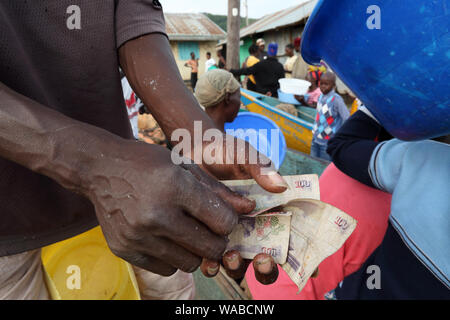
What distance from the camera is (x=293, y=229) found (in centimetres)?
96

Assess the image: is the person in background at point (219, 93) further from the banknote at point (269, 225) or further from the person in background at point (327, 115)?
the person in background at point (327, 115)

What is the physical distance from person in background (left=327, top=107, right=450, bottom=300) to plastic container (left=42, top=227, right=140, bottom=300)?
991mm

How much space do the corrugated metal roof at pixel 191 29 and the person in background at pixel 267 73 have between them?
10.9m

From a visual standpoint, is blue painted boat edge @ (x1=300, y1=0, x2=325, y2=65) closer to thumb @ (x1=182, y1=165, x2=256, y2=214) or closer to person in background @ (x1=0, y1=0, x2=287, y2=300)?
person in background @ (x1=0, y1=0, x2=287, y2=300)

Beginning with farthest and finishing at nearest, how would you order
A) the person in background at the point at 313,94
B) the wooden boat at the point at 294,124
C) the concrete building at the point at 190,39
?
the concrete building at the point at 190,39
the person in background at the point at 313,94
the wooden boat at the point at 294,124

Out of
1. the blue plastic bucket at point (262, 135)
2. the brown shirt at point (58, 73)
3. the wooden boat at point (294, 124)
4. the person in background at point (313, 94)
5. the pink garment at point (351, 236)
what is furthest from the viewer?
the person in background at point (313, 94)

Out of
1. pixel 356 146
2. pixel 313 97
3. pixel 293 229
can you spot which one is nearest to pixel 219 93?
pixel 356 146

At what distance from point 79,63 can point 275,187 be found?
742 mm

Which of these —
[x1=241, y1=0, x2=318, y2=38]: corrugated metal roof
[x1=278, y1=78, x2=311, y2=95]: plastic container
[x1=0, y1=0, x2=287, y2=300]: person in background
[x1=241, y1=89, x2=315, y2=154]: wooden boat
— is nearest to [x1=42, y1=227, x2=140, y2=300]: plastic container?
[x1=0, y1=0, x2=287, y2=300]: person in background

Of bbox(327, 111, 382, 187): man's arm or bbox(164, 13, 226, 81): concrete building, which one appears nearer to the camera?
bbox(327, 111, 382, 187): man's arm

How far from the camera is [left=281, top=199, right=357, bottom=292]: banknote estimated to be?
88 cm

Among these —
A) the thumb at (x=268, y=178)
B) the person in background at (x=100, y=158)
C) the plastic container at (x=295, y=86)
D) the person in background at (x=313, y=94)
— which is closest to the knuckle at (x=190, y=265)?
the person in background at (x=100, y=158)

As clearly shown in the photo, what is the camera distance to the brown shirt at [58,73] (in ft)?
2.62
